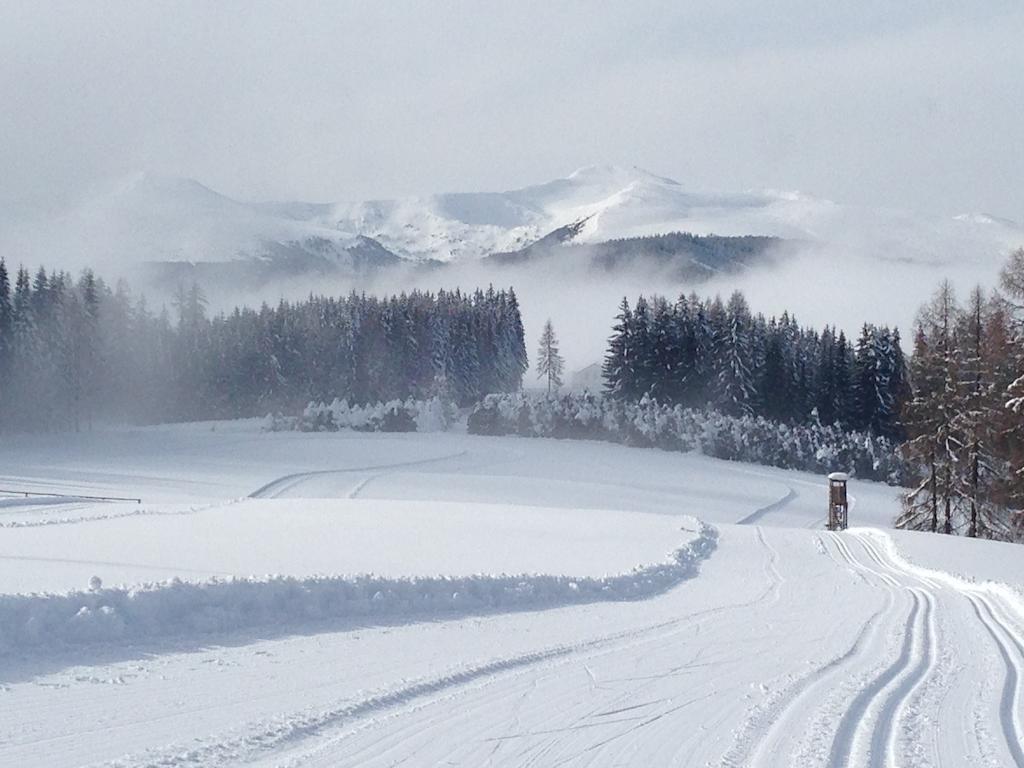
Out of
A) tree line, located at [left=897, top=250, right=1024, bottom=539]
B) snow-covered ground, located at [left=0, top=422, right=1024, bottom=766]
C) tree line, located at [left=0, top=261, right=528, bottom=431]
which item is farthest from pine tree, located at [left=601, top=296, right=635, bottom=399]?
Result: snow-covered ground, located at [left=0, top=422, right=1024, bottom=766]

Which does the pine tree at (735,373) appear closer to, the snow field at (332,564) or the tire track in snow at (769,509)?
the tire track in snow at (769,509)

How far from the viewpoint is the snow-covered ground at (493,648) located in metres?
6.73

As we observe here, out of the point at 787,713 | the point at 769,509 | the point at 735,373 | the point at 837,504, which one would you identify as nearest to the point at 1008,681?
the point at 787,713

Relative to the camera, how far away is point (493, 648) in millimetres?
10102

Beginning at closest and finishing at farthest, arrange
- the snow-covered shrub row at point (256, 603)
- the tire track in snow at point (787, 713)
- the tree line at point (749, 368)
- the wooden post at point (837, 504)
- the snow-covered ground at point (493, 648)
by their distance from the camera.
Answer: the tire track in snow at point (787, 713) → the snow-covered ground at point (493, 648) → the snow-covered shrub row at point (256, 603) → the wooden post at point (837, 504) → the tree line at point (749, 368)

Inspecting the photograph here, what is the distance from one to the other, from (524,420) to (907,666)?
6456 cm

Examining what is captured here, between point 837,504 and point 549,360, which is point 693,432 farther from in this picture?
point 549,360

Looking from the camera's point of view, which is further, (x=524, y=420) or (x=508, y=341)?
(x=508, y=341)

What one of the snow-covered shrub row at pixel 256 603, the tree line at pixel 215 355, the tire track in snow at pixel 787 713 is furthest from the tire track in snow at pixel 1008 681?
the tree line at pixel 215 355

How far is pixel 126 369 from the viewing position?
86938 mm

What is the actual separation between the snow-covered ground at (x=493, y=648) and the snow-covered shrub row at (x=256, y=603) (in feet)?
0.10

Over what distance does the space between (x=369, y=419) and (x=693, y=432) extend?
2470 centimetres

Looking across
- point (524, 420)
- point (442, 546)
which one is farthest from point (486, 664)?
point (524, 420)

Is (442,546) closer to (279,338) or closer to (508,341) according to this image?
(279,338)
